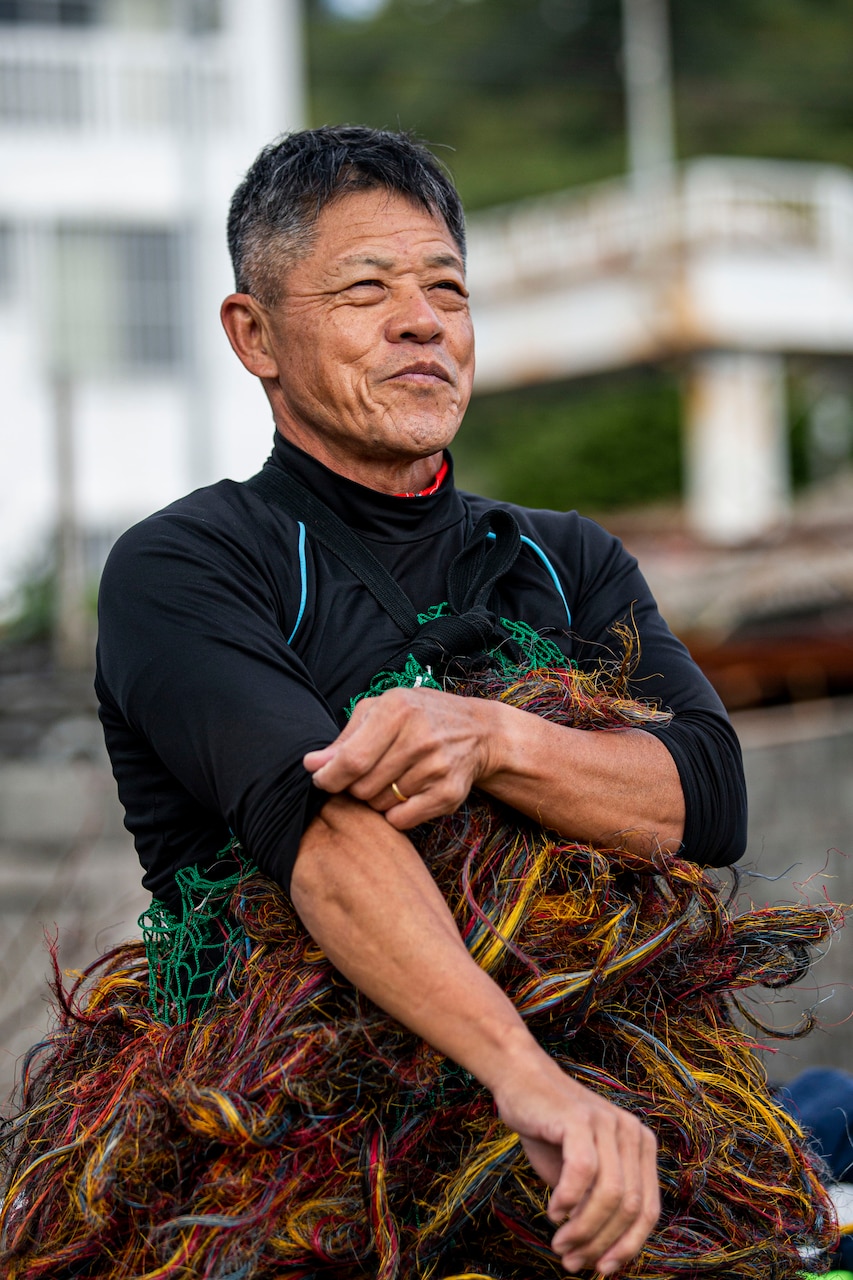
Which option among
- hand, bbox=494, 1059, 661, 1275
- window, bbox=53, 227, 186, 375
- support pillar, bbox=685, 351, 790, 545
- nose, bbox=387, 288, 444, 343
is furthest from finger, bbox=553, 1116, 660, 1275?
support pillar, bbox=685, 351, 790, 545

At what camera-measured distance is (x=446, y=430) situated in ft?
6.79

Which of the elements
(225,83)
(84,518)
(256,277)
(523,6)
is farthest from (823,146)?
(256,277)

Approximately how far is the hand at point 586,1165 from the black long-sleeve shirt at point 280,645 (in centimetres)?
39

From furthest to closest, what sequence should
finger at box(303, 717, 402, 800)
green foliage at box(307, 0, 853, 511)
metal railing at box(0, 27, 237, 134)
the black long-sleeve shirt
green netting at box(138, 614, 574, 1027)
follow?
green foliage at box(307, 0, 853, 511) → metal railing at box(0, 27, 237, 134) → green netting at box(138, 614, 574, 1027) → the black long-sleeve shirt → finger at box(303, 717, 402, 800)

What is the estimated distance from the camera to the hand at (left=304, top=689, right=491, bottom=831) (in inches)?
62.4

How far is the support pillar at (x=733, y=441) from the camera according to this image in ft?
50.6

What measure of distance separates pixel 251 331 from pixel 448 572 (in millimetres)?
492

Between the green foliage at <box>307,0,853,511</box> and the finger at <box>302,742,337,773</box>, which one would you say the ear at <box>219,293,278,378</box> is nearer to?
the finger at <box>302,742,337,773</box>

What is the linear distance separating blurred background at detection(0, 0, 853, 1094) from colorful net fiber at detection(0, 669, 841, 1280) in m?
0.30

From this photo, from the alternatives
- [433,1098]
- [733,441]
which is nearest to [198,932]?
[433,1098]

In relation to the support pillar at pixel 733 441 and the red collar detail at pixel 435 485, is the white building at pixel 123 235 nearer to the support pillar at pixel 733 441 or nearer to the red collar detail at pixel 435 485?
the support pillar at pixel 733 441

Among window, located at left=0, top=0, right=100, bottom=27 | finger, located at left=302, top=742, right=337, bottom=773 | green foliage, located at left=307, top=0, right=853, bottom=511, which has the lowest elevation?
finger, located at left=302, top=742, right=337, bottom=773

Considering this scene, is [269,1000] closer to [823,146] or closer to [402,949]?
[402,949]

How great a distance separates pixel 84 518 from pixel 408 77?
18712 mm
